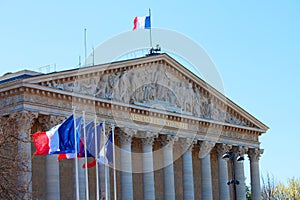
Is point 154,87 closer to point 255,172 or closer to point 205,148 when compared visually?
point 205,148

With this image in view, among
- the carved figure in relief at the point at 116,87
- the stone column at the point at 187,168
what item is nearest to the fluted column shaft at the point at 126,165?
the carved figure in relief at the point at 116,87

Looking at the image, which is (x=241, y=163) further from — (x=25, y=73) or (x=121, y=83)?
(x=25, y=73)

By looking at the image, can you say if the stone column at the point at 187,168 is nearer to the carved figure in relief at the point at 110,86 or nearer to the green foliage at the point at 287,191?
the carved figure in relief at the point at 110,86

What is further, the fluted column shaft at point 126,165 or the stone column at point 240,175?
the stone column at point 240,175

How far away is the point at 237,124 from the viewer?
61344 mm

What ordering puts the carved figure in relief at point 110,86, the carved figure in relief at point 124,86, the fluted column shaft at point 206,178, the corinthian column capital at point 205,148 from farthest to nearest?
the corinthian column capital at point 205,148 < the fluted column shaft at point 206,178 < the carved figure in relief at point 124,86 < the carved figure in relief at point 110,86

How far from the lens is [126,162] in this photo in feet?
161

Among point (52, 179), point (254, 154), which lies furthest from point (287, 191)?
point (52, 179)

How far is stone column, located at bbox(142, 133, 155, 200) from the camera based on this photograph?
50.7 m

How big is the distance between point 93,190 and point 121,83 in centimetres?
804

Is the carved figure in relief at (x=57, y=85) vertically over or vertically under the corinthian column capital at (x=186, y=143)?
over

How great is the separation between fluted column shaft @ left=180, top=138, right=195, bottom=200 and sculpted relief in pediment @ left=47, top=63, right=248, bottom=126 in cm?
256

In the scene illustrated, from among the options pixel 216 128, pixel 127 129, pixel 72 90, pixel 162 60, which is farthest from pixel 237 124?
pixel 72 90

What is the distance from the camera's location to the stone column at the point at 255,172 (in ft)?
208
